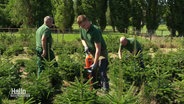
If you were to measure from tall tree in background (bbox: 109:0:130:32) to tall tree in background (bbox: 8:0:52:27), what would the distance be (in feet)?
35.7

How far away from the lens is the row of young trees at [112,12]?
132 ft

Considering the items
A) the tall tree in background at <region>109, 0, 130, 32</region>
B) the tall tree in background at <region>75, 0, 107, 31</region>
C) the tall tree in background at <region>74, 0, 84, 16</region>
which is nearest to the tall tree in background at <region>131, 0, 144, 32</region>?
the tall tree in background at <region>109, 0, 130, 32</region>

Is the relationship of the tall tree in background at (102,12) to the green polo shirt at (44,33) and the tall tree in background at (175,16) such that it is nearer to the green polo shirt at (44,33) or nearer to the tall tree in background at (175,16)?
the tall tree in background at (175,16)

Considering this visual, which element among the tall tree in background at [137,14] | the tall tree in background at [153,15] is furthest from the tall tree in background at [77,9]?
the tall tree in background at [153,15]

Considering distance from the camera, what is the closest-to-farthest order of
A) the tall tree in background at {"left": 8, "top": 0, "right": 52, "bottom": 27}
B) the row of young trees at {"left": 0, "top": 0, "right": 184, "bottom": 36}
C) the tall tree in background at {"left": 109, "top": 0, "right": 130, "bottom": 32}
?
the row of young trees at {"left": 0, "top": 0, "right": 184, "bottom": 36}
the tall tree in background at {"left": 109, "top": 0, "right": 130, "bottom": 32}
the tall tree in background at {"left": 8, "top": 0, "right": 52, "bottom": 27}

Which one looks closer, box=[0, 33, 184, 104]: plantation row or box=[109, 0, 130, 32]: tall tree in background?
box=[0, 33, 184, 104]: plantation row

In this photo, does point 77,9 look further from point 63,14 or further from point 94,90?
point 94,90

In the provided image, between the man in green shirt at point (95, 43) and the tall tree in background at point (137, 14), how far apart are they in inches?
1384

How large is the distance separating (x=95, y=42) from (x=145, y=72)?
1.73m

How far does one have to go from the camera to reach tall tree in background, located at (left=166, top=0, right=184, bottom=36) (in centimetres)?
3941

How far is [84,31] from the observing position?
6746mm

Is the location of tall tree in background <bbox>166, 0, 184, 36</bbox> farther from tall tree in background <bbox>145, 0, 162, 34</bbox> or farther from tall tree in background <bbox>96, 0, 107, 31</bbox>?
tall tree in background <bbox>96, 0, 107, 31</bbox>

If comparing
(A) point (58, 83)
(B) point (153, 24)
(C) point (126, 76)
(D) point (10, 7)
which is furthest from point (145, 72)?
(D) point (10, 7)

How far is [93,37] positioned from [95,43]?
13cm
